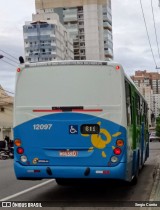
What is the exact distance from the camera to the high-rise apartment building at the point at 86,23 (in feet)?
473

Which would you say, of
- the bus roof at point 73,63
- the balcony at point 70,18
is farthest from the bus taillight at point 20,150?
the balcony at point 70,18

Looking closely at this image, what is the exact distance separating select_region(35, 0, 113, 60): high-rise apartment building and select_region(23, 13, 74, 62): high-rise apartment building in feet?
32.5

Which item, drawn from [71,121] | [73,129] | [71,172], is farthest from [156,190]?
[71,121]

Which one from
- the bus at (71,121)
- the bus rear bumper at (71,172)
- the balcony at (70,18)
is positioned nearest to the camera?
the bus rear bumper at (71,172)

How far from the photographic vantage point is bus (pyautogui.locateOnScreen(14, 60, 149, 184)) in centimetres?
1002

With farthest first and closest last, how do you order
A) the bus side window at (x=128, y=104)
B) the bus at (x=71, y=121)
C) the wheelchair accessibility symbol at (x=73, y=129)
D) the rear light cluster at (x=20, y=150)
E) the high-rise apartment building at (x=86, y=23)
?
the high-rise apartment building at (x=86, y=23)
the bus side window at (x=128, y=104)
the rear light cluster at (x=20, y=150)
the wheelchair accessibility symbol at (x=73, y=129)
the bus at (x=71, y=121)

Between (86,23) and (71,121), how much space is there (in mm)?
137944

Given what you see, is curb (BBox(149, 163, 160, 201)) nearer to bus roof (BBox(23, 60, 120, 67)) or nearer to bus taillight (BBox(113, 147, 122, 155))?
bus taillight (BBox(113, 147, 122, 155))

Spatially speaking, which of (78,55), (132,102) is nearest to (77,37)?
(78,55)

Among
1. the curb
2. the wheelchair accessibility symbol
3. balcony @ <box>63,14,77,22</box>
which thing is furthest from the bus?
balcony @ <box>63,14,77,22</box>

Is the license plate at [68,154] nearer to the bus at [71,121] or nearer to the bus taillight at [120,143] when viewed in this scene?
the bus at [71,121]

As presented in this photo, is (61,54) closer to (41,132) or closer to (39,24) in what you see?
(39,24)

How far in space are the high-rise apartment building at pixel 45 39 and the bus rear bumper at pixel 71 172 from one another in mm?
114560

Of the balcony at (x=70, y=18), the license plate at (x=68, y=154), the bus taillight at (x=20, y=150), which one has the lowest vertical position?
the license plate at (x=68, y=154)
